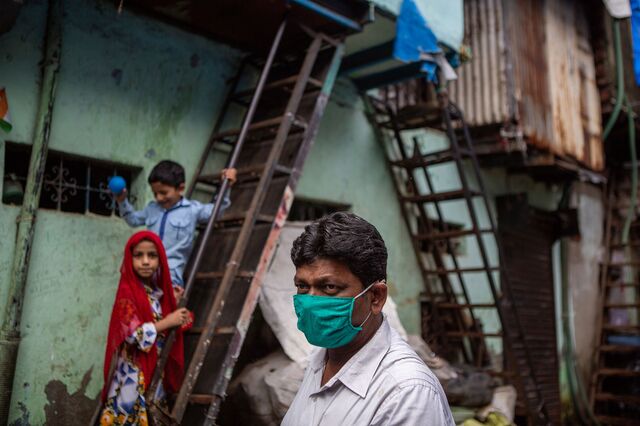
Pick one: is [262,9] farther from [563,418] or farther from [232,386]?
[563,418]

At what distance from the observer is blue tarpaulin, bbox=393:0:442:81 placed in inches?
213

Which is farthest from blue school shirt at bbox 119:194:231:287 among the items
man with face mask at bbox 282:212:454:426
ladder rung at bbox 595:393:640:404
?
ladder rung at bbox 595:393:640:404

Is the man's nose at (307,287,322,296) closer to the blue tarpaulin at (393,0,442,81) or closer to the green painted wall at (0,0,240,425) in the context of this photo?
the green painted wall at (0,0,240,425)

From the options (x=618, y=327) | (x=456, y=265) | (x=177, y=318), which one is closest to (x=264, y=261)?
(x=177, y=318)

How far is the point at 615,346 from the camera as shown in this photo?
899 cm

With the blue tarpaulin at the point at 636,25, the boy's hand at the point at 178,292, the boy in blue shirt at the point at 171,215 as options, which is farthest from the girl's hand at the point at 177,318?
the blue tarpaulin at the point at 636,25

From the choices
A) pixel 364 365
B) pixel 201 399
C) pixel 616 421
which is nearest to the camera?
pixel 364 365

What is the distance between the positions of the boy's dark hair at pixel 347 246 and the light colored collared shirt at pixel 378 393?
0.21 metres

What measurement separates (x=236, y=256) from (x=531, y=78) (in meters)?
5.67

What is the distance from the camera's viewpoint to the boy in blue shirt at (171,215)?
13.7ft

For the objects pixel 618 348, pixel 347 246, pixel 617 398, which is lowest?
pixel 617 398

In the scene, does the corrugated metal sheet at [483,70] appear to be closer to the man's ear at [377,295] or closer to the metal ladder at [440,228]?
the metal ladder at [440,228]

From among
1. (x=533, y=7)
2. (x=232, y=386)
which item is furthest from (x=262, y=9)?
(x=533, y=7)

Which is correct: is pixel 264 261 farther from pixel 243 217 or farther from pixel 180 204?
pixel 180 204
